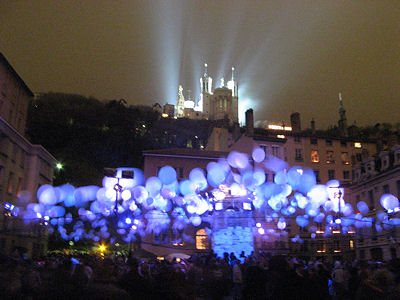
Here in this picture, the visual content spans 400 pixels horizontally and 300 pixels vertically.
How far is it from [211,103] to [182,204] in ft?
438

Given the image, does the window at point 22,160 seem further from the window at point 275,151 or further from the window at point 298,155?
the window at point 298,155

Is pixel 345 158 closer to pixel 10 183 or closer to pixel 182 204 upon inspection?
pixel 182 204

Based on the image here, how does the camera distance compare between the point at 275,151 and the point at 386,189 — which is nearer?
the point at 386,189

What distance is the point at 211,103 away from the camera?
163750 mm

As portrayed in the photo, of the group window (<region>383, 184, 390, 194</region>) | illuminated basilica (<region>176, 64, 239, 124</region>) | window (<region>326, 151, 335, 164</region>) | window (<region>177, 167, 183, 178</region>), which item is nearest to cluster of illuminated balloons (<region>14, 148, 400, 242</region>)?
Answer: window (<region>177, 167, 183, 178</region>)

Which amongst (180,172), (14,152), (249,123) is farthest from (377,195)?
(14,152)

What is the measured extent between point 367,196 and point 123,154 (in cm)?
3285

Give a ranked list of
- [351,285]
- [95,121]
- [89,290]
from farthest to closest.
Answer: [95,121] < [351,285] < [89,290]

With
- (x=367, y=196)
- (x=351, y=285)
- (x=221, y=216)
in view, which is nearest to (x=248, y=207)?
(x=221, y=216)

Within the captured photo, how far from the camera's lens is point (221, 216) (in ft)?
130

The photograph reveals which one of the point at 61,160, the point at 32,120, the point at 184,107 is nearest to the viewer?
the point at 61,160

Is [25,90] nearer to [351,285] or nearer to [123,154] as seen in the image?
[123,154]

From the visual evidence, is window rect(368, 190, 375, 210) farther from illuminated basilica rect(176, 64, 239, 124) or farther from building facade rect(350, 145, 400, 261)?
illuminated basilica rect(176, 64, 239, 124)

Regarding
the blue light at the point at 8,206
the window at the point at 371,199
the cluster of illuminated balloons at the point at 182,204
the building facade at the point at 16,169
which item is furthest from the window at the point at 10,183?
the window at the point at 371,199
